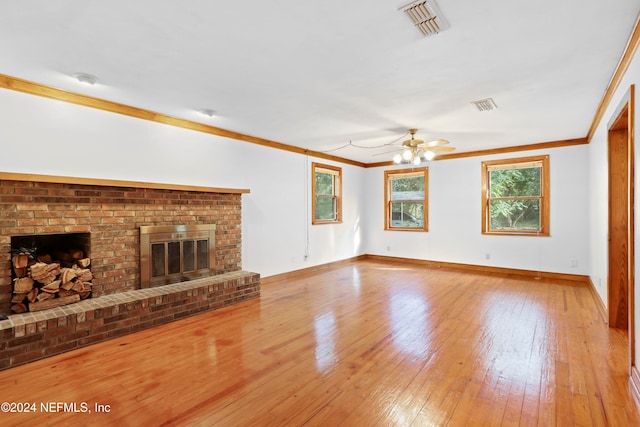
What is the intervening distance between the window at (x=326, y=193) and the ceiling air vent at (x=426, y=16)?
4420 mm

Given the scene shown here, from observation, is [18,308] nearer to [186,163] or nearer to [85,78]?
[85,78]

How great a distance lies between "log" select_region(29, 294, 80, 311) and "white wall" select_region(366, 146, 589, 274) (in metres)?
6.14

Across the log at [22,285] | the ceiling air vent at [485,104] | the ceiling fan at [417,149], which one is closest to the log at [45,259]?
the log at [22,285]

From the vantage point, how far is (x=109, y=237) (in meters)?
3.62

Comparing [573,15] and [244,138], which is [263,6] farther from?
[244,138]

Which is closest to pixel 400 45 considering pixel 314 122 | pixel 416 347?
pixel 314 122

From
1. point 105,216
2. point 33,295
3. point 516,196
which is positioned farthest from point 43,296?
point 516,196

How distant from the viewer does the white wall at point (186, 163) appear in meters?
3.21

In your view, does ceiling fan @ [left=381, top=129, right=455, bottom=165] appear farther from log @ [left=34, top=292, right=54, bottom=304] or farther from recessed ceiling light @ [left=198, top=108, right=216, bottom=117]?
log @ [left=34, top=292, right=54, bottom=304]

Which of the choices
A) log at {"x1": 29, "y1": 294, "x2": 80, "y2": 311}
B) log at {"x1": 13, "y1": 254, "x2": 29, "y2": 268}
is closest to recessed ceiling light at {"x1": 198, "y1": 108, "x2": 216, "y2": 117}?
log at {"x1": 13, "y1": 254, "x2": 29, "y2": 268}

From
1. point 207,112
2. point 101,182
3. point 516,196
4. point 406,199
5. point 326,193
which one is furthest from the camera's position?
point 406,199

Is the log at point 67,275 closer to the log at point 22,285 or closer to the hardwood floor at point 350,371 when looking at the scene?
the log at point 22,285

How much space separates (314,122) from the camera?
4512mm

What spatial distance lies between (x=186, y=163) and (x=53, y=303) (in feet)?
7.06
